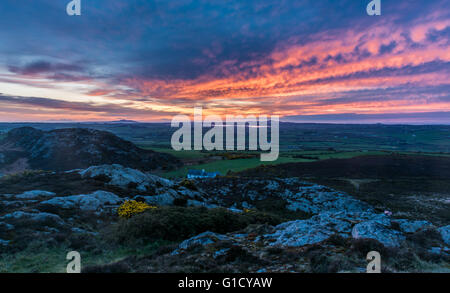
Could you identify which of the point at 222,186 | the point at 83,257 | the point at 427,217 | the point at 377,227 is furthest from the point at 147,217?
the point at 427,217

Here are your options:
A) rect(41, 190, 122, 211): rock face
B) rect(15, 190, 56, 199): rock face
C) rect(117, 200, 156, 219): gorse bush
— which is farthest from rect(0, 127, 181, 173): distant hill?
rect(117, 200, 156, 219): gorse bush

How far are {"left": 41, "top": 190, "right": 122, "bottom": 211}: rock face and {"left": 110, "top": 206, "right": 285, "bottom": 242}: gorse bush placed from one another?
204 inches

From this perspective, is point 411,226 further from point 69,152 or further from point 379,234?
point 69,152

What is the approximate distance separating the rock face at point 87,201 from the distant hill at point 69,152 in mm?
62808

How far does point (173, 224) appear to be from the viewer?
1266 centimetres

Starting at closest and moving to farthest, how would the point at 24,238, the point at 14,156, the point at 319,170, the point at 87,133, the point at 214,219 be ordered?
the point at 24,238 < the point at 214,219 < the point at 319,170 < the point at 14,156 < the point at 87,133

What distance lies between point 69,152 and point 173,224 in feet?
293

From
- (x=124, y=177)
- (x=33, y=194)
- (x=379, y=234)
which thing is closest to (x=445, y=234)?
(x=379, y=234)

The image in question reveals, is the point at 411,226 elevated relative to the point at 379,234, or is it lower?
lower

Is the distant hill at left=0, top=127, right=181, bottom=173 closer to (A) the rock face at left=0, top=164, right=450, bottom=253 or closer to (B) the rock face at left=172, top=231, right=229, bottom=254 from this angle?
(A) the rock face at left=0, top=164, right=450, bottom=253

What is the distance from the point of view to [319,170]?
64.2 meters

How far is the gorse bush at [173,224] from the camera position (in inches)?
468
